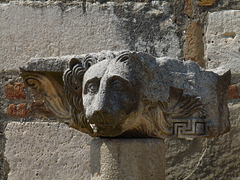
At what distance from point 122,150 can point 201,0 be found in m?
1.14

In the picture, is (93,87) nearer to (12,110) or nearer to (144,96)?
(144,96)

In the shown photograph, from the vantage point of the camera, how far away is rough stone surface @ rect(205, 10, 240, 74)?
Answer: 2.54 m

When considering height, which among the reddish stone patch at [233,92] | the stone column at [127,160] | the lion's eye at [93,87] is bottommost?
the stone column at [127,160]

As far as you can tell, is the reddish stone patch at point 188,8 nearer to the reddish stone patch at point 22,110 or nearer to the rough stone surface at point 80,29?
the rough stone surface at point 80,29

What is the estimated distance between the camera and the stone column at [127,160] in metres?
1.81

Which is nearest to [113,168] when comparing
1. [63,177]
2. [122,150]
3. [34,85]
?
[122,150]

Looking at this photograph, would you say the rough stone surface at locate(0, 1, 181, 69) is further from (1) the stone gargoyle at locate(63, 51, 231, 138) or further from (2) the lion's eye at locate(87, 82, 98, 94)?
(2) the lion's eye at locate(87, 82, 98, 94)

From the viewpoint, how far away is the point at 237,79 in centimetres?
253

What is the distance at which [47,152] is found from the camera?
2.62 meters

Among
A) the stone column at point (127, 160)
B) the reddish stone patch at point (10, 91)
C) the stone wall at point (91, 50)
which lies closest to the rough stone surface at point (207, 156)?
the stone wall at point (91, 50)

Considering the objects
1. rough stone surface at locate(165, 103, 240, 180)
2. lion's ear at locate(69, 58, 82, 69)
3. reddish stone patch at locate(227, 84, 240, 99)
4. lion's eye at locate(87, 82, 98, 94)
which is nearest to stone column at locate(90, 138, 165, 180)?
lion's eye at locate(87, 82, 98, 94)

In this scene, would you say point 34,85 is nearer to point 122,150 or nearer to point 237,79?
point 122,150

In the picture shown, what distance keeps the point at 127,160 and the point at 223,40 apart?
1.06 m

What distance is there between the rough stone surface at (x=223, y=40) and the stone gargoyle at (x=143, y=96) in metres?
0.60
